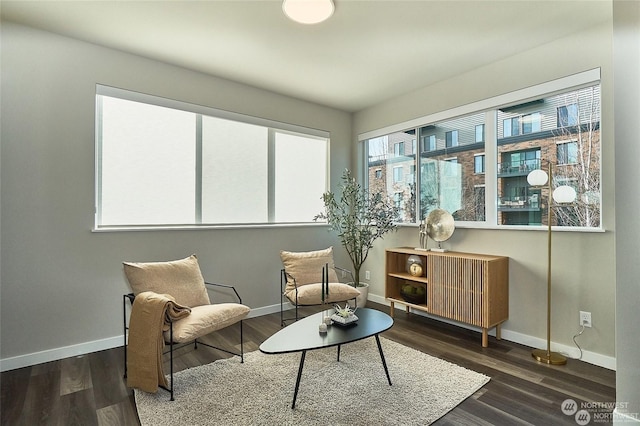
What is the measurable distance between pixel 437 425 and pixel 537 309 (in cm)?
176

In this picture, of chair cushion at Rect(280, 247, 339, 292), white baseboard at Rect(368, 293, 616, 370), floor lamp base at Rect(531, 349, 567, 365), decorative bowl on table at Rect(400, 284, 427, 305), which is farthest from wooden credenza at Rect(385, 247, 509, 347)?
chair cushion at Rect(280, 247, 339, 292)

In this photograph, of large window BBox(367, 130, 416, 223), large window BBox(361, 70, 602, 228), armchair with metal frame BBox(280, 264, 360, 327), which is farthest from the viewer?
large window BBox(367, 130, 416, 223)

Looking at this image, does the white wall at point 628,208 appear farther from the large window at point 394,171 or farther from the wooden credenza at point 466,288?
the large window at point 394,171

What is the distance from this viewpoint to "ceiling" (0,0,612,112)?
7.94ft

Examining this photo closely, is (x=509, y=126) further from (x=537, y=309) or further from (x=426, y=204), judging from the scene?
(x=537, y=309)

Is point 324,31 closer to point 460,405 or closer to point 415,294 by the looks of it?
point 415,294

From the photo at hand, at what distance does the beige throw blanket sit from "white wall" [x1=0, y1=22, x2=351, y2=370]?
0.94 meters

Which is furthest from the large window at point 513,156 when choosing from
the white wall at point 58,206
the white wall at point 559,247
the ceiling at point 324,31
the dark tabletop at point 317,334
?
the white wall at point 58,206

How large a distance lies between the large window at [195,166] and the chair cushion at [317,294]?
108 cm

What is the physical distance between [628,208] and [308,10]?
2.36 m

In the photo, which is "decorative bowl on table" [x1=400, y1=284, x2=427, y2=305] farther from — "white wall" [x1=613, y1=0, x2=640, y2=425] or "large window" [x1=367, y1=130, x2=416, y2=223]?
"white wall" [x1=613, y1=0, x2=640, y2=425]

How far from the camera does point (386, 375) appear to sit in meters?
2.43

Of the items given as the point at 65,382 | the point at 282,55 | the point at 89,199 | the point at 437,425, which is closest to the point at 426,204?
the point at 282,55

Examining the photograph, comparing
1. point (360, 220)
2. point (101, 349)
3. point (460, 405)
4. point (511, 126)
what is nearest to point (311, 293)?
point (360, 220)
